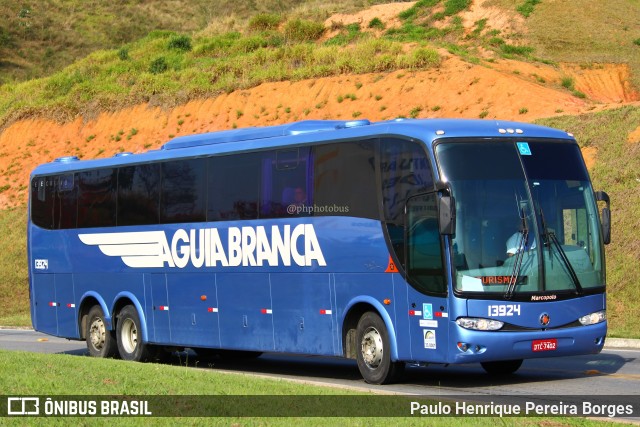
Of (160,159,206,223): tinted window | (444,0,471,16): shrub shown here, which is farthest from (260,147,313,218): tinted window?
(444,0,471,16): shrub

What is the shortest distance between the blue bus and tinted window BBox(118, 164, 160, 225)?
0.13ft

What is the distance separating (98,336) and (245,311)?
190 inches

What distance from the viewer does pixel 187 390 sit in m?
12.3

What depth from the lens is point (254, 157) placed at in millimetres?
17812

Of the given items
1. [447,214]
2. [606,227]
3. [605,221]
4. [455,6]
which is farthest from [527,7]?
[447,214]

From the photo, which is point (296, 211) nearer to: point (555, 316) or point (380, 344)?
point (380, 344)

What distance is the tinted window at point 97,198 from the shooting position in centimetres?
2109

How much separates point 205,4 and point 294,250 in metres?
85.8

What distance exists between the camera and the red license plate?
14.3m

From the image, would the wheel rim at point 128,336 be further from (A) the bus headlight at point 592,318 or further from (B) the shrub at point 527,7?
(B) the shrub at point 527,7

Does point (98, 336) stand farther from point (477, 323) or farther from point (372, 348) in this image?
point (477, 323)

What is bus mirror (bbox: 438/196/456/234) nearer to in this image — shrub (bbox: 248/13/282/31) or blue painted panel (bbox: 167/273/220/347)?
blue painted panel (bbox: 167/273/220/347)

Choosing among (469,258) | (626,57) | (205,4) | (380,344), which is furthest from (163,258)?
(205,4)

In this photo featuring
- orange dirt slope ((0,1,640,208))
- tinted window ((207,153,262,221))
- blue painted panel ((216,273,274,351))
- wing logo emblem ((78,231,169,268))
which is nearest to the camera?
blue painted panel ((216,273,274,351))
